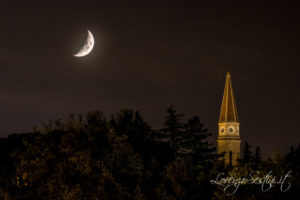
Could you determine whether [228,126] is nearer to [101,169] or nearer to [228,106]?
[228,106]

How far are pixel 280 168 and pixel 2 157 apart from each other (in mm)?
32966

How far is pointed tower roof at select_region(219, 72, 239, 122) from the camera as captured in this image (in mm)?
99625

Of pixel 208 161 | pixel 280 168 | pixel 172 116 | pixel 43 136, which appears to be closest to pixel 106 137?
pixel 43 136

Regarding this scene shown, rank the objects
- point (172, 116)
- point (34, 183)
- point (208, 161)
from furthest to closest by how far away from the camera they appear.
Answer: point (172, 116)
point (208, 161)
point (34, 183)

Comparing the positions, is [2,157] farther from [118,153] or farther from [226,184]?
[226,184]

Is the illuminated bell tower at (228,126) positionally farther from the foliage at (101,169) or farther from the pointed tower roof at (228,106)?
the foliage at (101,169)

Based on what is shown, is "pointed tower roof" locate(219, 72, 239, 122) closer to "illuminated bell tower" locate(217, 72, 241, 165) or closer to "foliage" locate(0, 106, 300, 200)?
"illuminated bell tower" locate(217, 72, 241, 165)

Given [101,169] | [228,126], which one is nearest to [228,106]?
[228,126]

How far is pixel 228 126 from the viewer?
324ft

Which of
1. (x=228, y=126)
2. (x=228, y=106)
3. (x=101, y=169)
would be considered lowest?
(x=101, y=169)

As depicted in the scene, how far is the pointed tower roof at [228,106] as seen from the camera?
327 ft

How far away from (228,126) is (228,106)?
4.67 metres

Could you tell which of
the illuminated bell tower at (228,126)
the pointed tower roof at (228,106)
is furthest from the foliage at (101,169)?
the pointed tower roof at (228,106)

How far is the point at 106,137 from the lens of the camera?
85.0 ft
